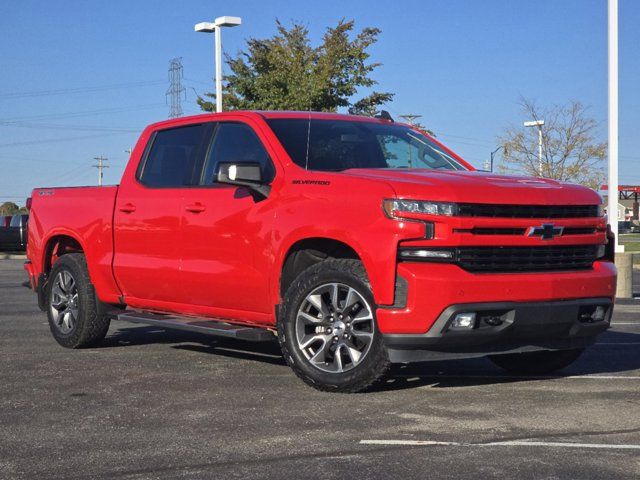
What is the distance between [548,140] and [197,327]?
42.2 meters

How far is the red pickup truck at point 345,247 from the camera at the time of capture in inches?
247

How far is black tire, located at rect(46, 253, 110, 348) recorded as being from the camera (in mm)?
9117

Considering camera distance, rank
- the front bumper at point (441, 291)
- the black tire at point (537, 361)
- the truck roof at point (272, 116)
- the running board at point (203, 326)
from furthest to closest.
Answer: the truck roof at point (272, 116) < the black tire at point (537, 361) < the running board at point (203, 326) < the front bumper at point (441, 291)

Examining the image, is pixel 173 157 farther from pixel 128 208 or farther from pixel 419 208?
pixel 419 208

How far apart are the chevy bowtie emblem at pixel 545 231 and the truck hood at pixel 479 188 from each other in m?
0.15

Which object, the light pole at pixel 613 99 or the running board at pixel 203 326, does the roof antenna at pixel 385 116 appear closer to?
the running board at pixel 203 326

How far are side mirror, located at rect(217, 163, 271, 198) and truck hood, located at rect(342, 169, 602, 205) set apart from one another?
604 mm

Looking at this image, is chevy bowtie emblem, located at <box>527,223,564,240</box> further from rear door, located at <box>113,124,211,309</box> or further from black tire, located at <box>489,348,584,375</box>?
rear door, located at <box>113,124,211,309</box>

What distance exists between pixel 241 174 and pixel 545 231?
206 centimetres

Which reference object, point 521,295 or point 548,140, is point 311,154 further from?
point 548,140

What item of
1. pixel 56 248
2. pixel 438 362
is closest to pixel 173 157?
pixel 56 248

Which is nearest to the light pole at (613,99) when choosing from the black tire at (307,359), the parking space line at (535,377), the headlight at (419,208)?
the parking space line at (535,377)

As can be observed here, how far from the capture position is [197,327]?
7.61 m

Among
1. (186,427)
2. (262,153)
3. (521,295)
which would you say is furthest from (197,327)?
(521,295)
